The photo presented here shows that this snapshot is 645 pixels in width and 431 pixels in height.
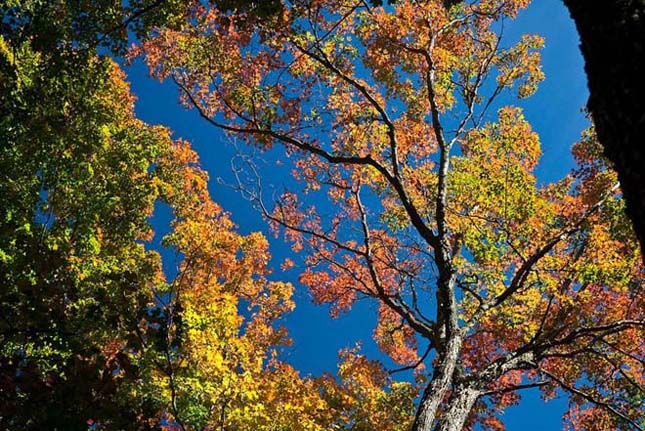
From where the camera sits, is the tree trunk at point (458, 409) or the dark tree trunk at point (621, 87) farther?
the tree trunk at point (458, 409)

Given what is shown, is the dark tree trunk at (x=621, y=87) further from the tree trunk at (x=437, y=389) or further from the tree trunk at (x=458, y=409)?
the tree trunk at (x=458, y=409)

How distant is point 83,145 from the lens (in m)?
12.0

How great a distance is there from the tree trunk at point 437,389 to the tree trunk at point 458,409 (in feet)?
0.51

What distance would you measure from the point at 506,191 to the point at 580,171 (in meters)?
4.05

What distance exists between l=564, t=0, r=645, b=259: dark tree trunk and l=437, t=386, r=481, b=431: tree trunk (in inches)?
218

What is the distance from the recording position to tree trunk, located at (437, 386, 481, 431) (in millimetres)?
6578

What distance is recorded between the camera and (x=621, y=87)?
1756 mm

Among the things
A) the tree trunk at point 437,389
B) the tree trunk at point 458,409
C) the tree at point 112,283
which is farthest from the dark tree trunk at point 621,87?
the tree trunk at point 458,409

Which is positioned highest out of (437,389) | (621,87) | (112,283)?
(112,283)

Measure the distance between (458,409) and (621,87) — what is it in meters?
5.89

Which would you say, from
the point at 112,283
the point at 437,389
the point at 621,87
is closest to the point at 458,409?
the point at 437,389

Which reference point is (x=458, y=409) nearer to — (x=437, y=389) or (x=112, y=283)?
(x=437, y=389)

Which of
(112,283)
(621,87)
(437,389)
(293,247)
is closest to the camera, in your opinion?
(621,87)

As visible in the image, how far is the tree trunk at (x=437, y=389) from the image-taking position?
6.41 m
